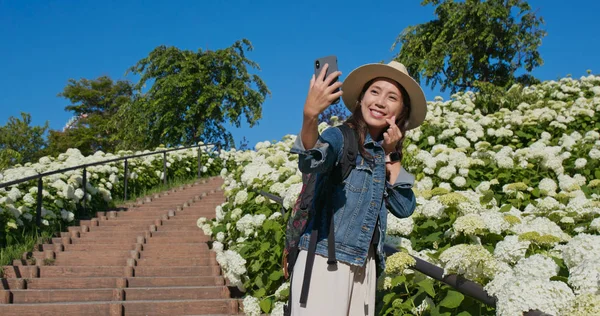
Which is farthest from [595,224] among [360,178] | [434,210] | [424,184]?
[424,184]

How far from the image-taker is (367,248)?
2.43 m

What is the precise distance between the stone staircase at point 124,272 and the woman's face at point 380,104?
421 cm

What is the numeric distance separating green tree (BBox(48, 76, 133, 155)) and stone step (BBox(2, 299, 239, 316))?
35.7 m

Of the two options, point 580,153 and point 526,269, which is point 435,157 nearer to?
point 580,153

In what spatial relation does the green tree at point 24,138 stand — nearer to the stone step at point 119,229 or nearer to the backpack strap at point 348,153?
the stone step at point 119,229

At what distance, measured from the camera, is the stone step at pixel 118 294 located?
6.85 metres

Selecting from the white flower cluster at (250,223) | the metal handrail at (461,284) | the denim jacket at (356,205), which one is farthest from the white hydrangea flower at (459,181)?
the denim jacket at (356,205)

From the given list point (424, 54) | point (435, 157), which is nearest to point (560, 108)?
point (435, 157)

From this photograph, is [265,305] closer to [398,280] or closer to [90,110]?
[398,280]

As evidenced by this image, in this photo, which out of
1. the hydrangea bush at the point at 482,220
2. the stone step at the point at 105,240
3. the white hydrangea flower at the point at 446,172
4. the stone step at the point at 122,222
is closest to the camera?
the hydrangea bush at the point at 482,220

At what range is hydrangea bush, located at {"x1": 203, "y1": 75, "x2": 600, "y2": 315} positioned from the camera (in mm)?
2482

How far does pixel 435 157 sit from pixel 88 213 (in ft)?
22.3

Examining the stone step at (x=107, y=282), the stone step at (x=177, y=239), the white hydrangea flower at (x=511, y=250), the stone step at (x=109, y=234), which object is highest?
the stone step at (x=109, y=234)

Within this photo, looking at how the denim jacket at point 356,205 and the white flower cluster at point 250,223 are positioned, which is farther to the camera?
the white flower cluster at point 250,223
